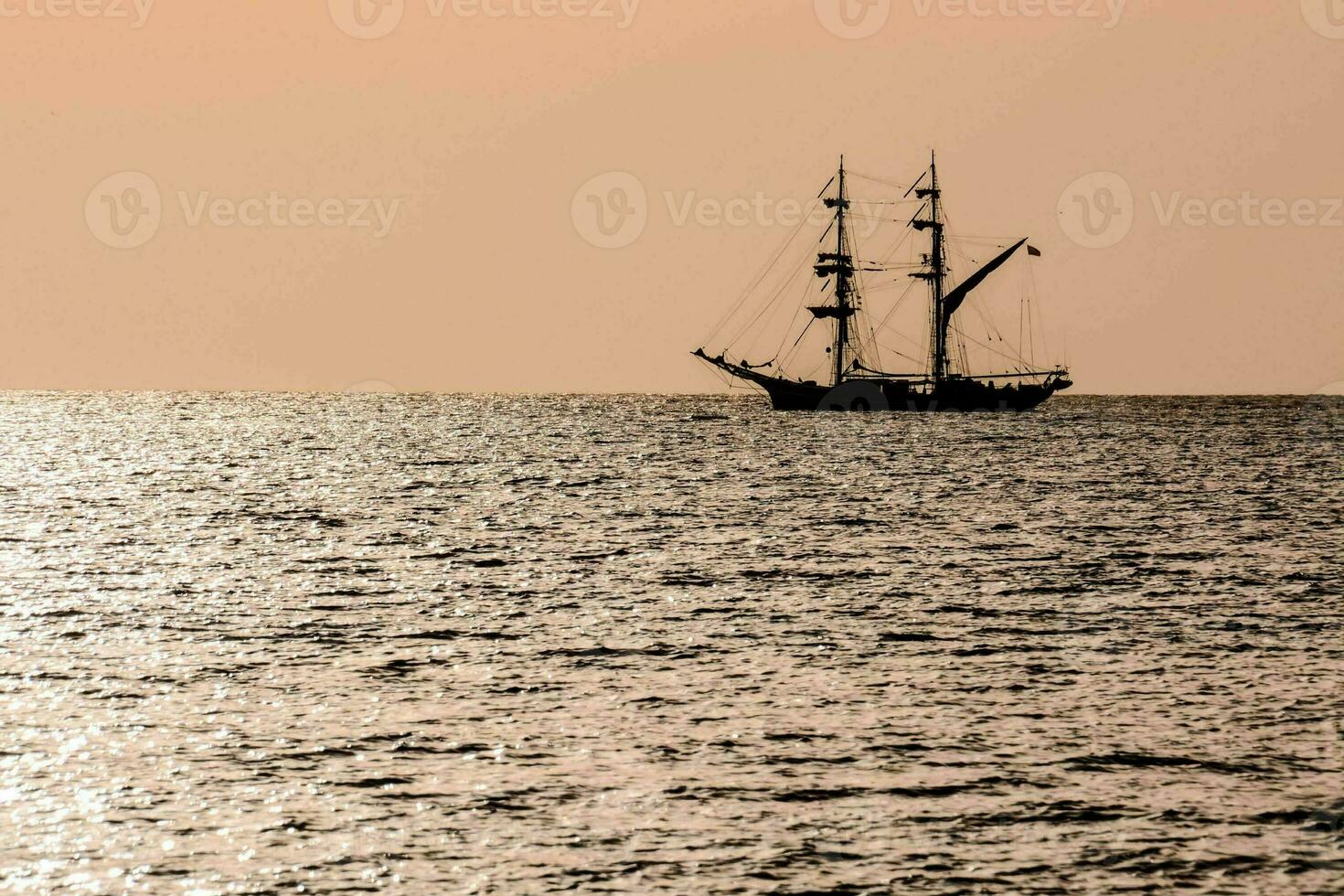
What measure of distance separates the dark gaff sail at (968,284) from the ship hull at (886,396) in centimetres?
1085

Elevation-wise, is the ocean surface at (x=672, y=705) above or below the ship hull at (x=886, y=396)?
below

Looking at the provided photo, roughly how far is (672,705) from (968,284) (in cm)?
14511

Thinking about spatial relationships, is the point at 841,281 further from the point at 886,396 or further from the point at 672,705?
the point at 672,705

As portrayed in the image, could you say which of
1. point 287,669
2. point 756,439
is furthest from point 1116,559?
point 756,439

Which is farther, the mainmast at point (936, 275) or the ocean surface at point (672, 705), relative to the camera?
the mainmast at point (936, 275)

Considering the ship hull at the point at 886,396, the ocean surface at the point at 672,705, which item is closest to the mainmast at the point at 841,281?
the ship hull at the point at 886,396

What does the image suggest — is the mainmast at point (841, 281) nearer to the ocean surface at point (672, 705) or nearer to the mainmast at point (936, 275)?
the mainmast at point (936, 275)

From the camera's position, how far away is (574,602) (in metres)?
31.5

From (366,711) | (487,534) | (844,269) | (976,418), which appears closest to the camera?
(366,711)

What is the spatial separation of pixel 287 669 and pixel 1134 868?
13215 mm

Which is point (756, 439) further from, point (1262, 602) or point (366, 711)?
point (366, 711)

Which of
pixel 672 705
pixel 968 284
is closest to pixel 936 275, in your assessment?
pixel 968 284

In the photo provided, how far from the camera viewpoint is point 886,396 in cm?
17588

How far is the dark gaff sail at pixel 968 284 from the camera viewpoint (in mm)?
161250
